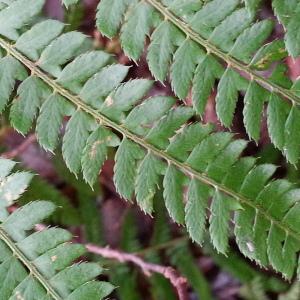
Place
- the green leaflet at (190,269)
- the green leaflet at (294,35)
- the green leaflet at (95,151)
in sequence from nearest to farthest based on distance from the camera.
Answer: the green leaflet at (294,35) < the green leaflet at (95,151) < the green leaflet at (190,269)

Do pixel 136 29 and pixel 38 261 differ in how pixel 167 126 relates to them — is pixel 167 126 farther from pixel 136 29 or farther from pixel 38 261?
pixel 38 261

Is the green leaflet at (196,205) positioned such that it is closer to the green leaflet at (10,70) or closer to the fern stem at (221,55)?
the fern stem at (221,55)

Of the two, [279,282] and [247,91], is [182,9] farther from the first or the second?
[279,282]

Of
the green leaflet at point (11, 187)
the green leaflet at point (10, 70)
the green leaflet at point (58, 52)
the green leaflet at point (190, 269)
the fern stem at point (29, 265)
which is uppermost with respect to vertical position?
the green leaflet at point (58, 52)

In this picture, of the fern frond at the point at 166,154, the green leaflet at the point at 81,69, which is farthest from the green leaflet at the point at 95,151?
the green leaflet at the point at 81,69

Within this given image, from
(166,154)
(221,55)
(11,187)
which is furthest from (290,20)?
(11,187)
